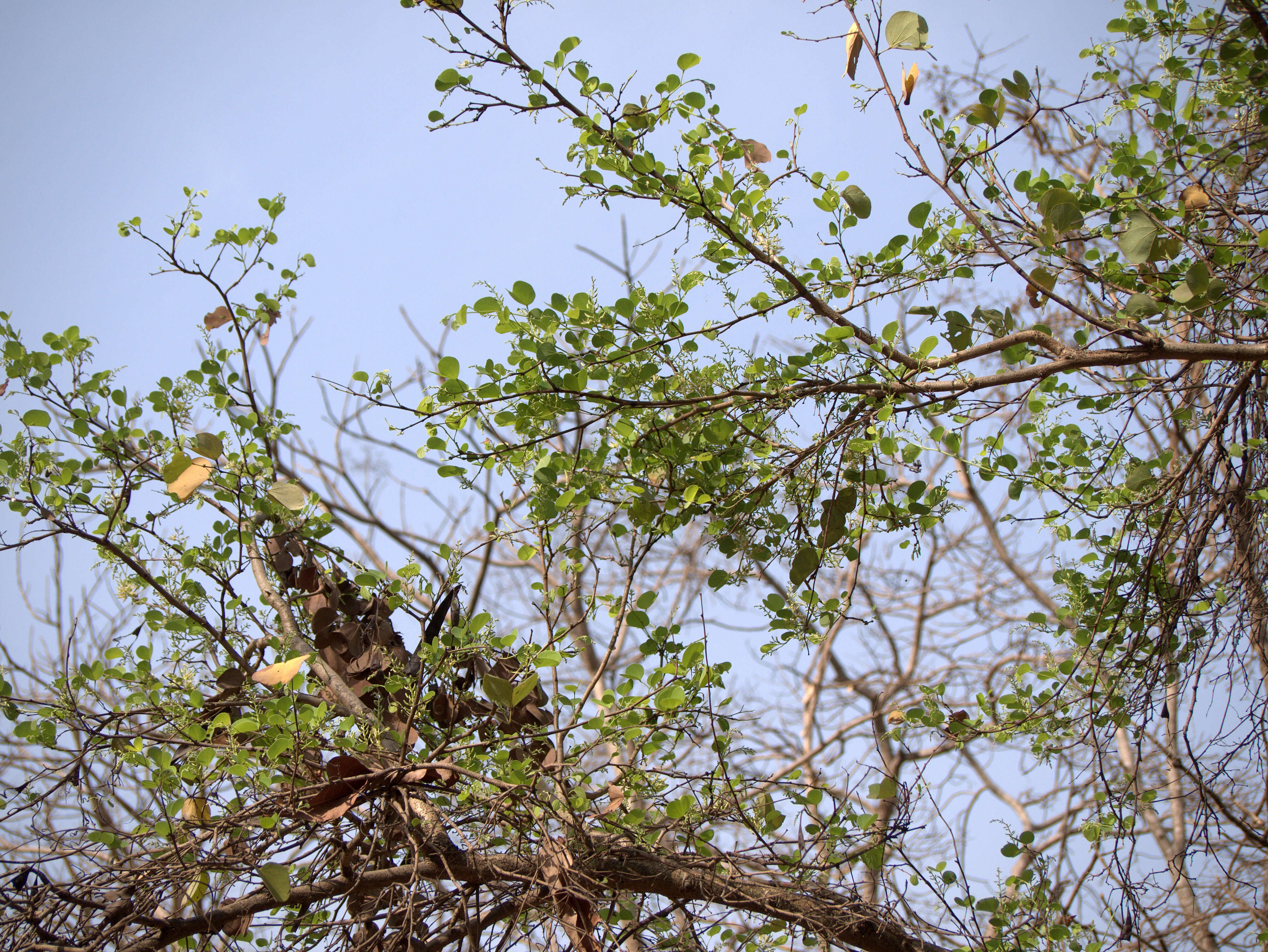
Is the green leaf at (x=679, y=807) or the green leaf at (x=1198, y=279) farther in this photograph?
the green leaf at (x=679, y=807)

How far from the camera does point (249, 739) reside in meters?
1.73

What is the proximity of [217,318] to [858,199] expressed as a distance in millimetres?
1733

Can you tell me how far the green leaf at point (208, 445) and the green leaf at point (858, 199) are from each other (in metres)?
1.41

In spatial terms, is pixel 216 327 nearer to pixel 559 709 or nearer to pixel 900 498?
pixel 559 709

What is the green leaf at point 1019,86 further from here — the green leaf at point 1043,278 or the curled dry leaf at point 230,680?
the curled dry leaf at point 230,680

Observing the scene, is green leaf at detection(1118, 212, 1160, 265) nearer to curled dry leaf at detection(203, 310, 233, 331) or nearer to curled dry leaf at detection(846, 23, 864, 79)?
curled dry leaf at detection(846, 23, 864, 79)

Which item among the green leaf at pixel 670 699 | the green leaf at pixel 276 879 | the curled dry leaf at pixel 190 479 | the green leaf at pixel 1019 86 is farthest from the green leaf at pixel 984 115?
the green leaf at pixel 276 879

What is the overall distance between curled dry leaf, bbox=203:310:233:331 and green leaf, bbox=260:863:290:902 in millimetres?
1489

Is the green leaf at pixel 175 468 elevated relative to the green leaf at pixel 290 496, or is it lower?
lower

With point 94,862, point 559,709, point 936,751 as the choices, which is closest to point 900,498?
point 936,751

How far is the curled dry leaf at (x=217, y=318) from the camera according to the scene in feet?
7.55

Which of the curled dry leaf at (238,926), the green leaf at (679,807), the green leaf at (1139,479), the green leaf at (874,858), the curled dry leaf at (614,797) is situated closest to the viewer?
the curled dry leaf at (238,926)

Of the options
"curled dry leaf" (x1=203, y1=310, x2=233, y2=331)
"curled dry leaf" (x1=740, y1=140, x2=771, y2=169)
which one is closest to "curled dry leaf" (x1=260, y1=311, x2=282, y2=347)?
"curled dry leaf" (x1=203, y1=310, x2=233, y2=331)

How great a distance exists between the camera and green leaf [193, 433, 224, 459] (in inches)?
67.2
